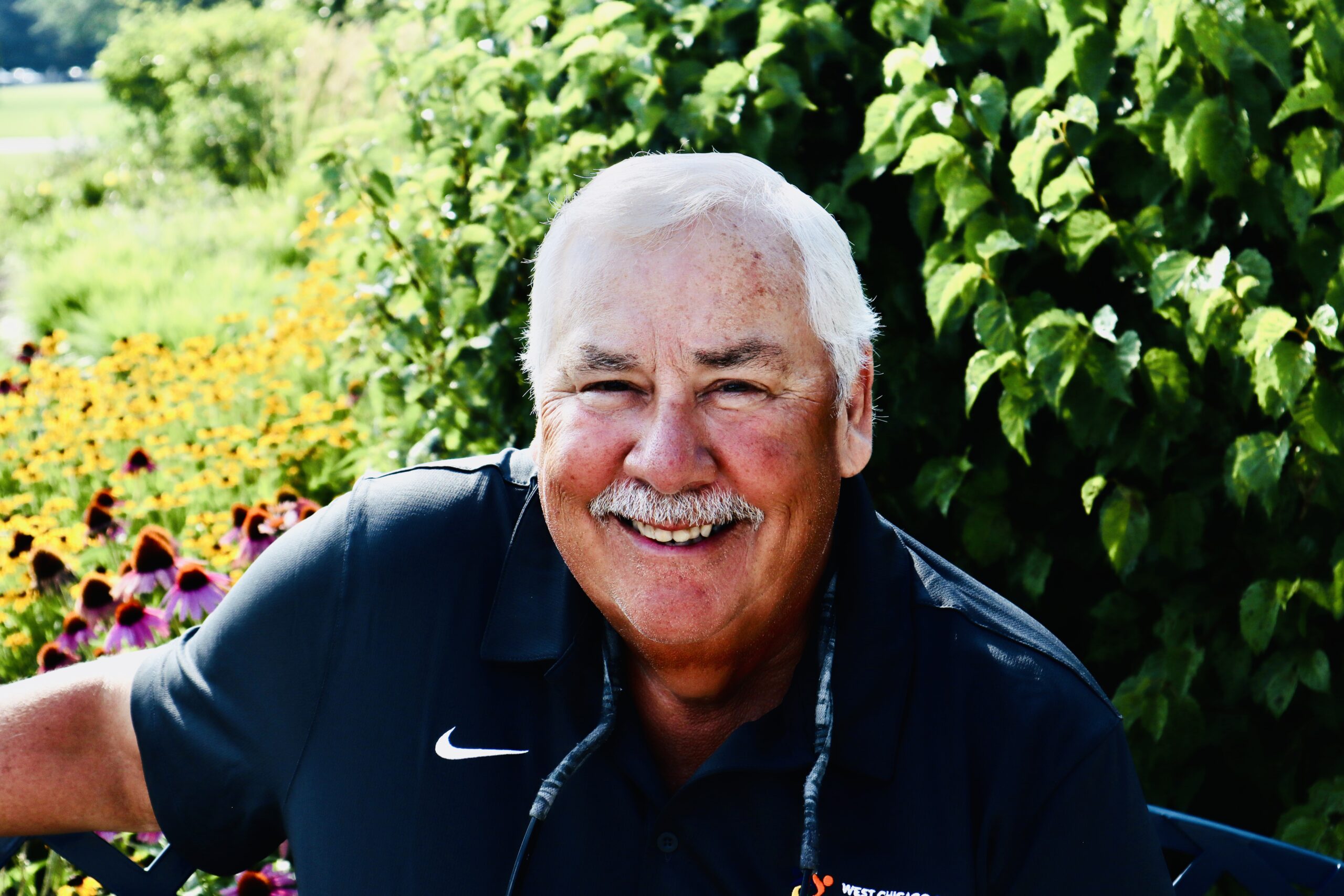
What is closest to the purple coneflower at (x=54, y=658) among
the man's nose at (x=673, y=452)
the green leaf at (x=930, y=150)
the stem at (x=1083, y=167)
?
the man's nose at (x=673, y=452)

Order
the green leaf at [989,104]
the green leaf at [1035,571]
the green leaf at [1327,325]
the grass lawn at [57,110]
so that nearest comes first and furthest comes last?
1. the green leaf at [1327,325]
2. the green leaf at [989,104]
3. the green leaf at [1035,571]
4. the grass lawn at [57,110]

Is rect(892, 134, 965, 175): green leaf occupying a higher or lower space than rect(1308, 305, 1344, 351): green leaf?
higher

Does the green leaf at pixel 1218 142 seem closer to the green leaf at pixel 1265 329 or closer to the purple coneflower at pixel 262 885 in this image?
the green leaf at pixel 1265 329

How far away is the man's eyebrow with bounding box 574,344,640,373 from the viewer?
1.56m

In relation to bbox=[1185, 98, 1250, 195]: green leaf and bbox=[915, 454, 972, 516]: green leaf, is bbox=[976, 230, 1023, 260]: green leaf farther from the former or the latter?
bbox=[915, 454, 972, 516]: green leaf

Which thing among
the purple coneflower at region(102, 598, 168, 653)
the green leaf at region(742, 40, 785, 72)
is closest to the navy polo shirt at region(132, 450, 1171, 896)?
the purple coneflower at region(102, 598, 168, 653)

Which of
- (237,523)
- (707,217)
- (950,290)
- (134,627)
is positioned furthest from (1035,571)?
(237,523)

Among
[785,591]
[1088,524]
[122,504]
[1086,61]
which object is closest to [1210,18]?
[1086,61]

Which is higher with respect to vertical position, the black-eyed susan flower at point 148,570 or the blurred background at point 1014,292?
the blurred background at point 1014,292

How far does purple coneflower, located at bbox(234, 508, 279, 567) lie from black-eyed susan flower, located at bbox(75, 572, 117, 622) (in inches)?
12.0

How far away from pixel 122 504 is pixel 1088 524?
9.35ft

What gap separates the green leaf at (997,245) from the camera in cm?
227

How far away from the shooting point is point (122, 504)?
385 centimetres

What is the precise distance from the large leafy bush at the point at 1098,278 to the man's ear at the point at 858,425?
23.3 inches
